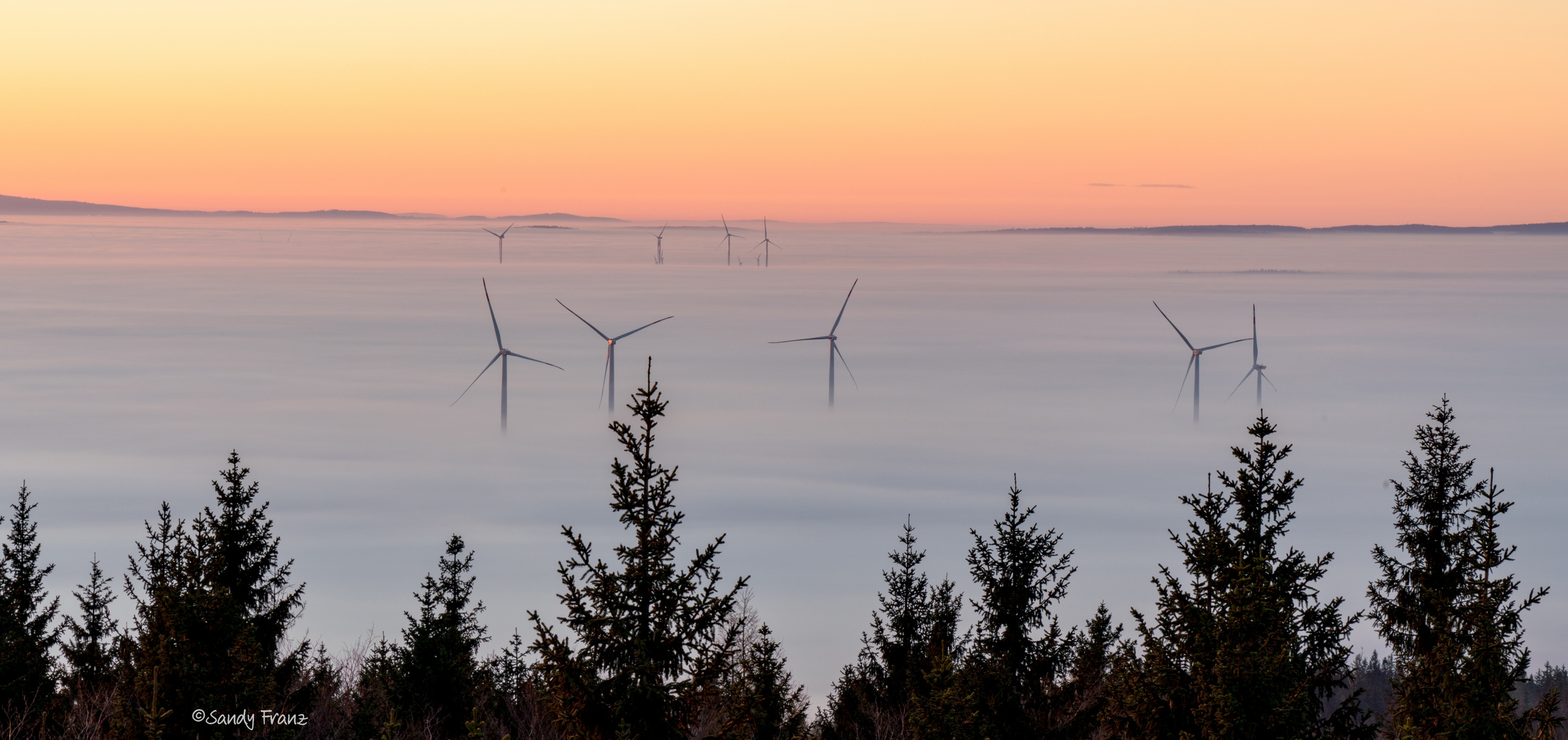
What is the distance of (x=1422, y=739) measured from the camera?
767 inches

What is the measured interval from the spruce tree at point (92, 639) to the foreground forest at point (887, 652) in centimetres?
36

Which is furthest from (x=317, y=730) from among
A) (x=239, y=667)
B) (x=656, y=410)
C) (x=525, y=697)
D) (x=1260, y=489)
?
(x=1260, y=489)

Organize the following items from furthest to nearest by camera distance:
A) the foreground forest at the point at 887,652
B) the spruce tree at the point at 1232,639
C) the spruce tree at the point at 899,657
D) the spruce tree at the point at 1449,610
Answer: the spruce tree at the point at 899,657, the spruce tree at the point at 1449,610, the spruce tree at the point at 1232,639, the foreground forest at the point at 887,652

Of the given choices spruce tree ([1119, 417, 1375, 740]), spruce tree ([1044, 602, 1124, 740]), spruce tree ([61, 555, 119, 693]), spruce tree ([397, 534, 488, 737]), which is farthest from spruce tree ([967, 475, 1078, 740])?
spruce tree ([61, 555, 119, 693])

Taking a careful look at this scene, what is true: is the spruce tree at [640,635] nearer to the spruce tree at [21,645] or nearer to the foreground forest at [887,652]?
the foreground forest at [887,652]

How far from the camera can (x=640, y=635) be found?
570 inches

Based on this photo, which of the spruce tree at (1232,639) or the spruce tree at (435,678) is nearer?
the spruce tree at (1232,639)

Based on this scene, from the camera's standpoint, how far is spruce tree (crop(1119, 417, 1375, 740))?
15.9 m

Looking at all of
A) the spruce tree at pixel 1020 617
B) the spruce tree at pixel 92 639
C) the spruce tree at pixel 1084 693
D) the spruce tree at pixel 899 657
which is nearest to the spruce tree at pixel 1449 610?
the spruce tree at pixel 1084 693

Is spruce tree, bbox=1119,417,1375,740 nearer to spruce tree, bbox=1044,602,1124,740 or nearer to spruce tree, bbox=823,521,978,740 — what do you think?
spruce tree, bbox=1044,602,1124,740

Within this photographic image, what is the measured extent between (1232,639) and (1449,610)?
11.3 m

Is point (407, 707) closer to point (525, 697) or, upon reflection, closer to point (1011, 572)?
point (525, 697)

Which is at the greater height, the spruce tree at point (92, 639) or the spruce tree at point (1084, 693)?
the spruce tree at point (92, 639)

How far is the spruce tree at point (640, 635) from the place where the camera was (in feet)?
46.4
